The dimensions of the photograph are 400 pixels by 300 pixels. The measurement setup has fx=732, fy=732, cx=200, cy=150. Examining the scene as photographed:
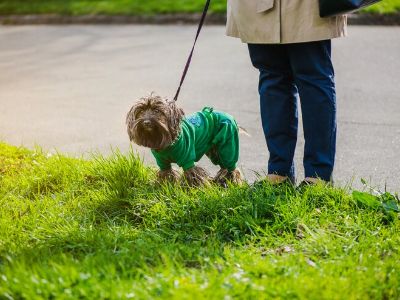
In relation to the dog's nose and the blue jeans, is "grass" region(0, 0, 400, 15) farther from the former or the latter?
the dog's nose

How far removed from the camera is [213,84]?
8078mm

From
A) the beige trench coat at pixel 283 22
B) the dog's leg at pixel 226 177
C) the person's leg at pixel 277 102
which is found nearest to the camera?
the beige trench coat at pixel 283 22

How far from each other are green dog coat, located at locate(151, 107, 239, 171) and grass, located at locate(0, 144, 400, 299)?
7.7 inches

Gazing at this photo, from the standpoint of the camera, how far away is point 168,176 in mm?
4488

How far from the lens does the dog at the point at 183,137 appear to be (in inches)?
164

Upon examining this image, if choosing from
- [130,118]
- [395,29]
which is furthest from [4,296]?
[395,29]

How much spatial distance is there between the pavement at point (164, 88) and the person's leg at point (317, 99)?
606 millimetres

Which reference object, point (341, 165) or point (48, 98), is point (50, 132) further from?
point (341, 165)

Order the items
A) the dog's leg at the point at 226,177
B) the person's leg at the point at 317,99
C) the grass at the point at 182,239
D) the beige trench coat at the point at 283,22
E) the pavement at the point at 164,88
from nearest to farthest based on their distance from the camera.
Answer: the grass at the point at 182,239, the beige trench coat at the point at 283,22, the person's leg at the point at 317,99, the dog's leg at the point at 226,177, the pavement at the point at 164,88

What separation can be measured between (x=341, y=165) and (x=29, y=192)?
2255 millimetres

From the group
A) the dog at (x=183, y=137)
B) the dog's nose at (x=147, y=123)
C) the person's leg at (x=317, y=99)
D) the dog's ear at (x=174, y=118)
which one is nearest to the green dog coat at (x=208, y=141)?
the dog at (x=183, y=137)

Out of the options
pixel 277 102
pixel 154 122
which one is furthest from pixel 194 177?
pixel 277 102

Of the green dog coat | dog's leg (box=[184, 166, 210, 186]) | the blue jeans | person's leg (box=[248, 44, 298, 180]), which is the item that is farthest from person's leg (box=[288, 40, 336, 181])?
dog's leg (box=[184, 166, 210, 186])

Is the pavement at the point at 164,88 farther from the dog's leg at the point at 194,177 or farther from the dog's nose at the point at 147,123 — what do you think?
the dog's nose at the point at 147,123
